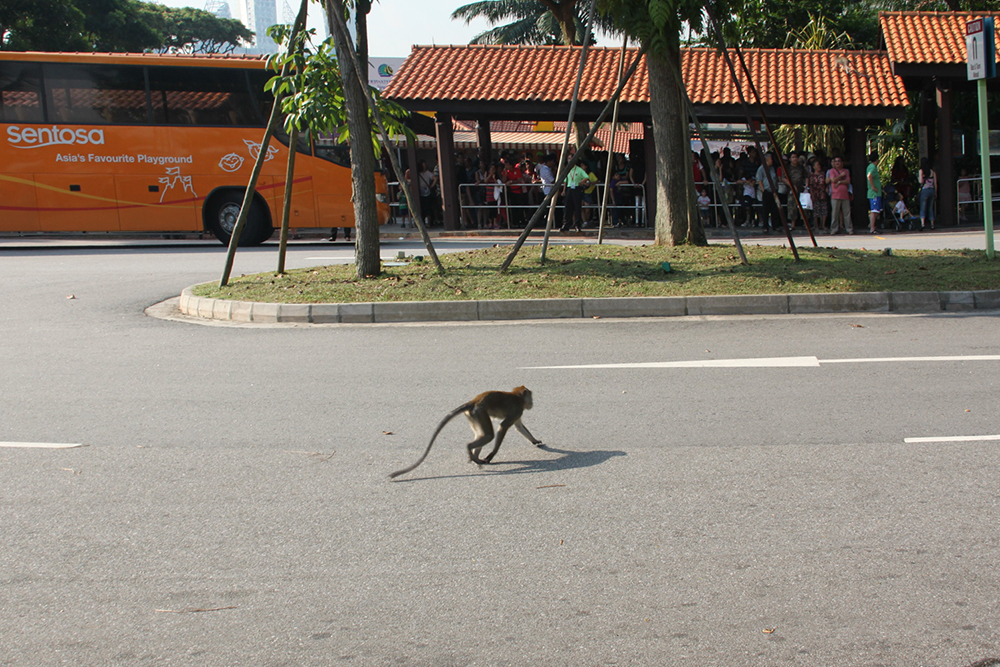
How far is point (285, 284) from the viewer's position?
1134 centimetres

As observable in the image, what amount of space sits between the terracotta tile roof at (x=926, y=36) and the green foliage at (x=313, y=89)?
52.1ft

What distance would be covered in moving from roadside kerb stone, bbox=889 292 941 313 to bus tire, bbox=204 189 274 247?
13.6 metres

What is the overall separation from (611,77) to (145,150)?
38.6 feet

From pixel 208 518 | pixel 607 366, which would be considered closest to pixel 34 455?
pixel 208 518

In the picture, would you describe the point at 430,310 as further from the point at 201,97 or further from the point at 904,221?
the point at 904,221

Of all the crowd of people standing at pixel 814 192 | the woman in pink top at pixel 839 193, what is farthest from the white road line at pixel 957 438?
the woman in pink top at pixel 839 193

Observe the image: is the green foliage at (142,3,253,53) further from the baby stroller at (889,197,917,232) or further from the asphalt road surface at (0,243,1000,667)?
the asphalt road surface at (0,243,1000,667)

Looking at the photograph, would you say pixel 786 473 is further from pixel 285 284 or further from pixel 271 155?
pixel 271 155

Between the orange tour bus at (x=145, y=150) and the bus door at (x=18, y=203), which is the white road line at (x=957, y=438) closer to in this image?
the orange tour bus at (x=145, y=150)

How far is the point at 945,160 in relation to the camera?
71.9 feet

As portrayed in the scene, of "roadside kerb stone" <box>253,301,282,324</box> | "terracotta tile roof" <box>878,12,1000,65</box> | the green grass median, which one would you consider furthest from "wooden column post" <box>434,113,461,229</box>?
"roadside kerb stone" <box>253,301,282,324</box>

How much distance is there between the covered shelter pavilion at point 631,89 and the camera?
21.9m

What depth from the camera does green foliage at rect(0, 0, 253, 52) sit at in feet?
107

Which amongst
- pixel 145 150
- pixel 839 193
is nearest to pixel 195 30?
pixel 145 150
